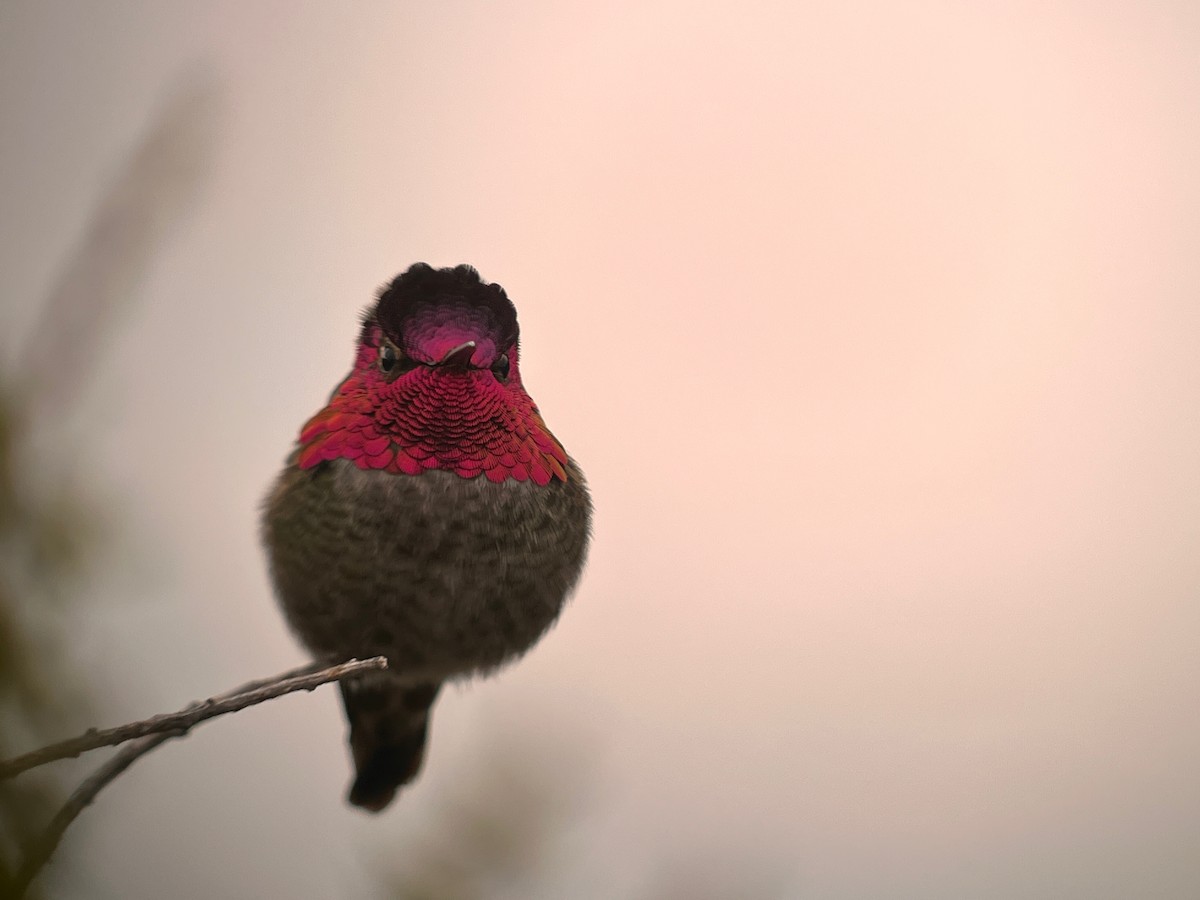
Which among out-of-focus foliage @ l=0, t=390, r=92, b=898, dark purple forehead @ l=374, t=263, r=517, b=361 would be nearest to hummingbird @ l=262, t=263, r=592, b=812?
dark purple forehead @ l=374, t=263, r=517, b=361

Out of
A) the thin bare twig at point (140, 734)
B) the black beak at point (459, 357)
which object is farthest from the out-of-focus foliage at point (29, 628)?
the black beak at point (459, 357)

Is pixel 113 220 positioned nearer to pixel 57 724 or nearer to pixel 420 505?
pixel 57 724

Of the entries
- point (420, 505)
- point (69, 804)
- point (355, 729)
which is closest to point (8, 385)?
point (69, 804)

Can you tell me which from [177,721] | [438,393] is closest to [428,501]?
[438,393]

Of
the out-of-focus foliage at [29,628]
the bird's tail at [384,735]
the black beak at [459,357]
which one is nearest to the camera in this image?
the out-of-focus foliage at [29,628]

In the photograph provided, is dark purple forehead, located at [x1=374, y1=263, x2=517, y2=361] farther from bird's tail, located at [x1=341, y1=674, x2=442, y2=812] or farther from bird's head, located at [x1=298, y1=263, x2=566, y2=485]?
bird's tail, located at [x1=341, y1=674, x2=442, y2=812]

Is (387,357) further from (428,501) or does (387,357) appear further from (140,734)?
(140,734)

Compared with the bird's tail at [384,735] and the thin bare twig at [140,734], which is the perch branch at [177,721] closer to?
the thin bare twig at [140,734]
